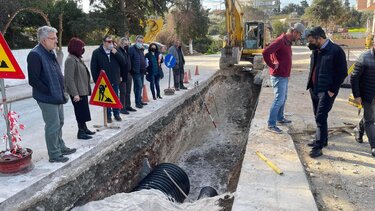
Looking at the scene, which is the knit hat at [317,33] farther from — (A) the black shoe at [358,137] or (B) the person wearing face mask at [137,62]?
(B) the person wearing face mask at [137,62]

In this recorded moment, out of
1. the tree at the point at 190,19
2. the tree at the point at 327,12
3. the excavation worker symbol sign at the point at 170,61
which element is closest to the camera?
the excavation worker symbol sign at the point at 170,61

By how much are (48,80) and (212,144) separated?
193 inches

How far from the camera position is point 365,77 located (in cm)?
484

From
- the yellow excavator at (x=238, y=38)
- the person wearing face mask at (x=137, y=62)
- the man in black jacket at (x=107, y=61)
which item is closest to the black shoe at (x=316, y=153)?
the man in black jacket at (x=107, y=61)

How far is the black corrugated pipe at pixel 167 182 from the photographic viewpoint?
4742mm

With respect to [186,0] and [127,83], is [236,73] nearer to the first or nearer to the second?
[127,83]

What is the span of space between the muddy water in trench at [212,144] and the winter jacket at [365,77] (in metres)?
2.27

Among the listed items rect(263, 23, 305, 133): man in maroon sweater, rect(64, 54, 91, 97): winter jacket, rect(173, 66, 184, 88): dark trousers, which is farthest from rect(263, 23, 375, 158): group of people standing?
rect(173, 66, 184, 88): dark trousers

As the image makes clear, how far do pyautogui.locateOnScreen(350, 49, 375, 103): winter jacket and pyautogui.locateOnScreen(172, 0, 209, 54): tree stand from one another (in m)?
34.7

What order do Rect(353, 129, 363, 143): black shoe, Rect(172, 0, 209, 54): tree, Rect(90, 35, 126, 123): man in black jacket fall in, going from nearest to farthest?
1. Rect(353, 129, 363, 143): black shoe
2. Rect(90, 35, 126, 123): man in black jacket
3. Rect(172, 0, 209, 54): tree

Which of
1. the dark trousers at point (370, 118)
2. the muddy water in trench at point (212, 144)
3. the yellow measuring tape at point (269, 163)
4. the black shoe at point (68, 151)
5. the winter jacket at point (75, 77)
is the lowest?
the muddy water in trench at point (212, 144)

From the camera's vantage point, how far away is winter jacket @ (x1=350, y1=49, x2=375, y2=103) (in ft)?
15.6

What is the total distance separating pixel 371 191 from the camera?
3938 mm

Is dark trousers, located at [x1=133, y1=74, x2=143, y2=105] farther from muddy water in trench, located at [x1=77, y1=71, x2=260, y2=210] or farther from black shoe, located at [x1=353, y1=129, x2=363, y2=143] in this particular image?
Result: black shoe, located at [x1=353, y1=129, x2=363, y2=143]
